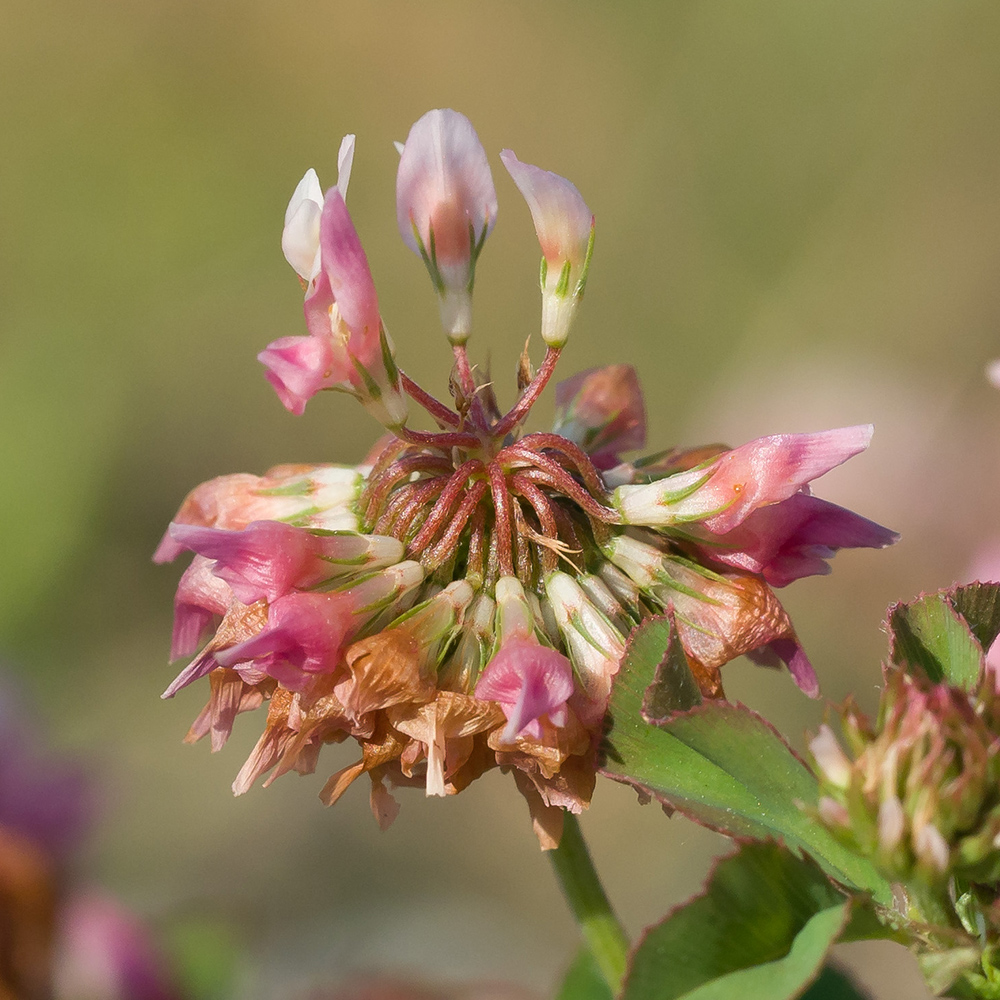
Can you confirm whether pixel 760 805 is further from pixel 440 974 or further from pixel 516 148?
pixel 516 148

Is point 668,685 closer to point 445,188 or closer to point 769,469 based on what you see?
point 769,469

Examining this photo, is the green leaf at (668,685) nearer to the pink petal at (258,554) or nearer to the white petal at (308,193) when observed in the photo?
the pink petal at (258,554)

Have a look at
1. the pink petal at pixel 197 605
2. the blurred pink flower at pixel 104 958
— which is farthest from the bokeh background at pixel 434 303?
the pink petal at pixel 197 605

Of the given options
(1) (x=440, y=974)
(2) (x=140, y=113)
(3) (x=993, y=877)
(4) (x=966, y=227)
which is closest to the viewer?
(3) (x=993, y=877)

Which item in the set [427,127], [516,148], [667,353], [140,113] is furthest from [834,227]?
[427,127]

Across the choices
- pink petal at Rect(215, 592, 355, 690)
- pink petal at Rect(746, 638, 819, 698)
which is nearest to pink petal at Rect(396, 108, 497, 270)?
pink petal at Rect(215, 592, 355, 690)

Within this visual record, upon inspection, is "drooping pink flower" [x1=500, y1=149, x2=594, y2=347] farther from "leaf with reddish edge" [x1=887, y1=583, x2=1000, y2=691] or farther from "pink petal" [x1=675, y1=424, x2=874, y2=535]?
"leaf with reddish edge" [x1=887, y1=583, x2=1000, y2=691]
